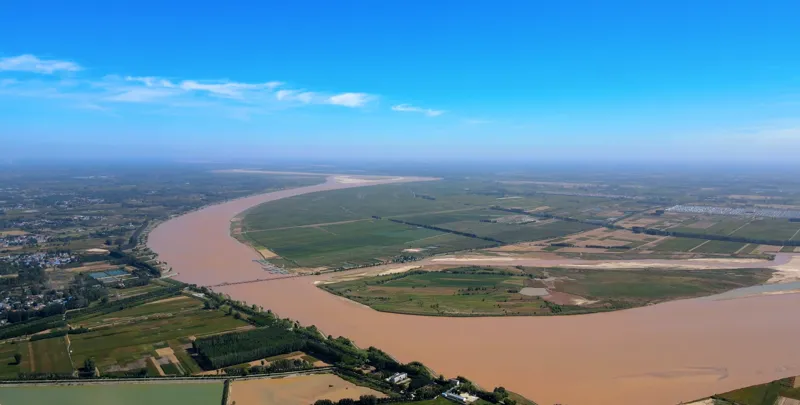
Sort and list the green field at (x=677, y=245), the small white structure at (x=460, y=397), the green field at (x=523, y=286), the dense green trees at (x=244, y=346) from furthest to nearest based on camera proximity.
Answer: the green field at (x=677, y=245) → the green field at (x=523, y=286) → the dense green trees at (x=244, y=346) → the small white structure at (x=460, y=397)

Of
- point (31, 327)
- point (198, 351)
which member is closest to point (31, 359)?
A: point (31, 327)

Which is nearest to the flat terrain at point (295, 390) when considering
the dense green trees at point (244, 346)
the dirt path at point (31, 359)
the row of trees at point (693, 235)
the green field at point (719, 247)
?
the dense green trees at point (244, 346)

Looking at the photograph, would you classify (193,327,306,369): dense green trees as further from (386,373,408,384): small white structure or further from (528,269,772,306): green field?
(528,269,772,306): green field

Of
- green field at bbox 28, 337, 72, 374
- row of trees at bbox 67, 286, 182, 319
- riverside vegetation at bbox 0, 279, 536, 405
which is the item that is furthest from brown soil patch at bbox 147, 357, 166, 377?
row of trees at bbox 67, 286, 182, 319

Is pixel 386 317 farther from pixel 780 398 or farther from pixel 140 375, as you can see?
pixel 780 398

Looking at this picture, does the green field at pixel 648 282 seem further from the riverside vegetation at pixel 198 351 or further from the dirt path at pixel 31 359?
the dirt path at pixel 31 359

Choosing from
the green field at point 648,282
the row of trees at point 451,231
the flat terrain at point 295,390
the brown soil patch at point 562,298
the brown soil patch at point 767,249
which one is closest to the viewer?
the flat terrain at point 295,390
